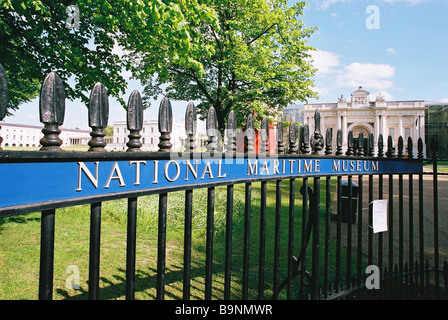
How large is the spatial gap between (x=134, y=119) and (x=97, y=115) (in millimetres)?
190

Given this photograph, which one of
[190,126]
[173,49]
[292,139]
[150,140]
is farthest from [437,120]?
[190,126]

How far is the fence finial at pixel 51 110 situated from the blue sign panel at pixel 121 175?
101mm

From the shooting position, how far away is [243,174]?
2.04 metres

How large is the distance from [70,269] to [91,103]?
3730 millimetres

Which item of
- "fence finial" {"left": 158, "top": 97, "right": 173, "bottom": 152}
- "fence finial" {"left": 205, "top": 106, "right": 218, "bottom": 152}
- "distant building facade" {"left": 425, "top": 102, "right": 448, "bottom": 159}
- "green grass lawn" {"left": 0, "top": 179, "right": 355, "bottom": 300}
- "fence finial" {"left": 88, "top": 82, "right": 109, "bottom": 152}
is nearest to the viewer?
"fence finial" {"left": 88, "top": 82, "right": 109, "bottom": 152}

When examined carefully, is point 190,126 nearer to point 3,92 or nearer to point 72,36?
point 3,92

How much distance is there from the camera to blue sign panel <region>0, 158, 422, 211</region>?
A: 109 centimetres

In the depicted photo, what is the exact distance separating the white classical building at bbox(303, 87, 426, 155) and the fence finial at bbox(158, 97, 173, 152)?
52706mm

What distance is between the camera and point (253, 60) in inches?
573

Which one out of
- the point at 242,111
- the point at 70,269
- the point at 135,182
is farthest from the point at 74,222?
the point at 242,111

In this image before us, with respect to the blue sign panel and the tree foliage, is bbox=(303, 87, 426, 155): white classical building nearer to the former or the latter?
the tree foliage

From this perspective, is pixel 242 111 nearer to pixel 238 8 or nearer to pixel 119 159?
pixel 238 8

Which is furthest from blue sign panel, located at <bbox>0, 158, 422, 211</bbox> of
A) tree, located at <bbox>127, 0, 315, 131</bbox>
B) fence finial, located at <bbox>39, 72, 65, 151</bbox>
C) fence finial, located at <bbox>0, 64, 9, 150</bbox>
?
tree, located at <bbox>127, 0, 315, 131</bbox>
